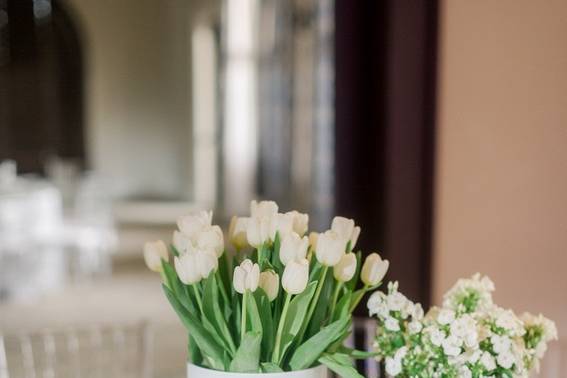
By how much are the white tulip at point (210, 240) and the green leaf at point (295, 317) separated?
155mm

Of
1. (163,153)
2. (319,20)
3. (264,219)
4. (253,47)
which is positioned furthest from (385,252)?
(163,153)

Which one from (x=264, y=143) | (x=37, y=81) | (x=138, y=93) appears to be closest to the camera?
(x=264, y=143)

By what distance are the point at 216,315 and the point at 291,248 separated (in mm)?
169

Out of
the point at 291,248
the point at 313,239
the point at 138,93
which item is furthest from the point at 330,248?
the point at 138,93

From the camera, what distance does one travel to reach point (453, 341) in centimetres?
106

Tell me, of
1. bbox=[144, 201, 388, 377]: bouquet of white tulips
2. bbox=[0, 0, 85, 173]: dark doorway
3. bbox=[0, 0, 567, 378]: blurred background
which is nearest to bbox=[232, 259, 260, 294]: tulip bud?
bbox=[144, 201, 388, 377]: bouquet of white tulips

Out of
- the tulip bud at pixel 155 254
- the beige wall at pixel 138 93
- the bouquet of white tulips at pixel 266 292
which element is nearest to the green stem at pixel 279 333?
the bouquet of white tulips at pixel 266 292

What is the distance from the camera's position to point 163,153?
33.6ft

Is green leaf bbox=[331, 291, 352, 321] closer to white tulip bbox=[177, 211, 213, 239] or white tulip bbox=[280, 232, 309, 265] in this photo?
white tulip bbox=[280, 232, 309, 265]

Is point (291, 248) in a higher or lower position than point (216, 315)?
higher

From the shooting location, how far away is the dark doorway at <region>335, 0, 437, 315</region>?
8.02 ft

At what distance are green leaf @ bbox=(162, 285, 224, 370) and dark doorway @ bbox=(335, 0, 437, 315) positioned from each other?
1.43 meters

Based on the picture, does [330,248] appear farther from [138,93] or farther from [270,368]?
[138,93]

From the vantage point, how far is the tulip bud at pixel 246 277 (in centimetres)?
106
